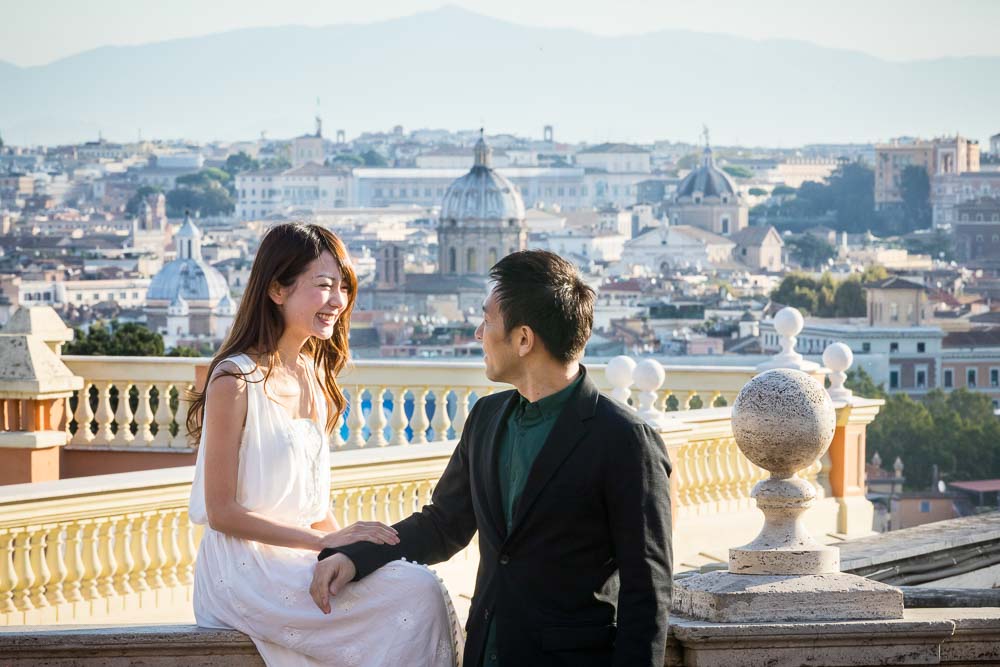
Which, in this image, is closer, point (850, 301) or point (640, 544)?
point (640, 544)

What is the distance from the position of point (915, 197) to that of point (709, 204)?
1385 cm

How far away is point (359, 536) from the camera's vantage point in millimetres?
2506

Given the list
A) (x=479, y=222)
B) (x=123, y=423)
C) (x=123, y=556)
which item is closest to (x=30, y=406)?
(x=123, y=423)

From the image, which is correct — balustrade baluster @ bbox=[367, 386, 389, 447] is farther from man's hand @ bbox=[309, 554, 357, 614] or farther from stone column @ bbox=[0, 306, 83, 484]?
man's hand @ bbox=[309, 554, 357, 614]

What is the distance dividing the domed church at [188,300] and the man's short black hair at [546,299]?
→ 55516mm

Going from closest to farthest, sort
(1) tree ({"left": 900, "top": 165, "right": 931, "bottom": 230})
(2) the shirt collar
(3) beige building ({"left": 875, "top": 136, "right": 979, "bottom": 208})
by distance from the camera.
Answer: (2) the shirt collar, (1) tree ({"left": 900, "top": 165, "right": 931, "bottom": 230}), (3) beige building ({"left": 875, "top": 136, "right": 979, "bottom": 208})

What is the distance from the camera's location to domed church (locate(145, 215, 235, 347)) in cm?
6200

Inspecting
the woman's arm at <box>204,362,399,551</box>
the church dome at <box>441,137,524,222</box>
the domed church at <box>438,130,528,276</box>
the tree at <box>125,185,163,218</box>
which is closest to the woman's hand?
the woman's arm at <box>204,362,399,551</box>

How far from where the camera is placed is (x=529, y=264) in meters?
2.41

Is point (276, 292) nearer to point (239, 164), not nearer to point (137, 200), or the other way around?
point (137, 200)

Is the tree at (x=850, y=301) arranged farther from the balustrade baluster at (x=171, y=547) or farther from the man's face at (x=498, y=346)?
the man's face at (x=498, y=346)

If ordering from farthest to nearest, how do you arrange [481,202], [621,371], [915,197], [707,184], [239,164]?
[239,164], [915,197], [707,184], [481,202], [621,371]

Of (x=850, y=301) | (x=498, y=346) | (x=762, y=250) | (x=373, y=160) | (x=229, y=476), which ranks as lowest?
(x=762, y=250)

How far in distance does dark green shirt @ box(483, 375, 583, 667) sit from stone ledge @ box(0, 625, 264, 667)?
1.00 ft
